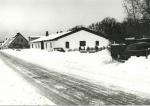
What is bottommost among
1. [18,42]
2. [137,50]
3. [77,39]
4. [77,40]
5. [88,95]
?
[88,95]

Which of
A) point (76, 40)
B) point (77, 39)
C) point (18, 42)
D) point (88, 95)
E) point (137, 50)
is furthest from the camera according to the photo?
point (18, 42)

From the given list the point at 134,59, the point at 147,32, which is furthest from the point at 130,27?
the point at 134,59

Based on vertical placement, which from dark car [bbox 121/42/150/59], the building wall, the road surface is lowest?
the road surface

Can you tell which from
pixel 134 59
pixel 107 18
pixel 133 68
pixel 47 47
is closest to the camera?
pixel 133 68

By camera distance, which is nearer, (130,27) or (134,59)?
(134,59)

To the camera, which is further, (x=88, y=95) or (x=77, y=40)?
(x=77, y=40)

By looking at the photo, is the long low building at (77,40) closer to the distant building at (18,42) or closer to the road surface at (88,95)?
the road surface at (88,95)

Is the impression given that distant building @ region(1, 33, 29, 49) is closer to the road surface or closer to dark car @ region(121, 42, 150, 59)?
dark car @ region(121, 42, 150, 59)

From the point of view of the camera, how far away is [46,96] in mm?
9180

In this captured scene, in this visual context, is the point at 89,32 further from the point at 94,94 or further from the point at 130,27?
the point at 94,94

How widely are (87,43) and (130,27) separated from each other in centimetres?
1537

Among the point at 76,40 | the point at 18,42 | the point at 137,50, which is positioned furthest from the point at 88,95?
the point at 18,42

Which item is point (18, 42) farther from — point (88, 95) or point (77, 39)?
point (88, 95)

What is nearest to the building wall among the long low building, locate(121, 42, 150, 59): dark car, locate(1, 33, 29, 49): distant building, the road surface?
the long low building
